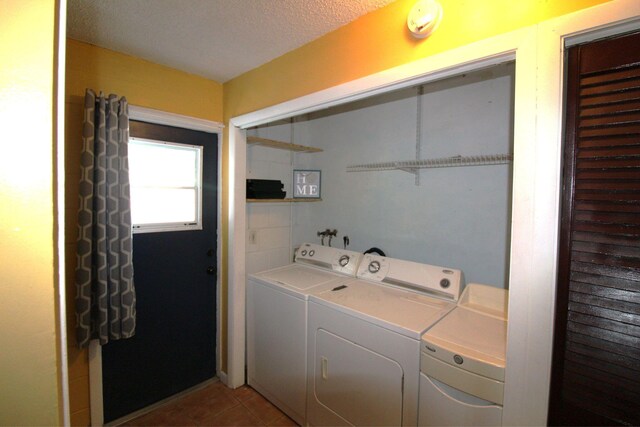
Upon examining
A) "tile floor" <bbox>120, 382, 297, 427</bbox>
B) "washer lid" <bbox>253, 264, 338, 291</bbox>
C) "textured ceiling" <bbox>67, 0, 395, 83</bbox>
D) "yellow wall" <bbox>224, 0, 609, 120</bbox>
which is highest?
"textured ceiling" <bbox>67, 0, 395, 83</bbox>

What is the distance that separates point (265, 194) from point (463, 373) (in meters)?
1.81

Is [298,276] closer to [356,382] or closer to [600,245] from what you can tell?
[356,382]

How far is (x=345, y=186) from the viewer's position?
264 centimetres

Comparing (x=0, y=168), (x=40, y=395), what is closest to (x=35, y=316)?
(x=40, y=395)

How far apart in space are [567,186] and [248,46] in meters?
1.76

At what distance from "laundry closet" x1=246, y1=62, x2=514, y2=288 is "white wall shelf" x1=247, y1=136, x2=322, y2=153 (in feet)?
0.10

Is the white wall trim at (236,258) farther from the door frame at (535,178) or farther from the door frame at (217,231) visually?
the door frame at (535,178)

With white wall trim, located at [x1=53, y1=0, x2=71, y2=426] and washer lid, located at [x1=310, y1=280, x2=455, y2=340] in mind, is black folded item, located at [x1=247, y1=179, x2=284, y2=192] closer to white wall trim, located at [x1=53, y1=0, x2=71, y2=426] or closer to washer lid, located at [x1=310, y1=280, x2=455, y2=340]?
washer lid, located at [x1=310, y1=280, x2=455, y2=340]

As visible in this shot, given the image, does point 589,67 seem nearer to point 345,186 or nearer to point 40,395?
point 40,395

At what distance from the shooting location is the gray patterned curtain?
1651 mm

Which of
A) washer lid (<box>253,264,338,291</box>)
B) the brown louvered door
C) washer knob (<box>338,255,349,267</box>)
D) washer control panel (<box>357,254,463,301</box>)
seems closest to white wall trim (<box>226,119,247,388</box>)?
washer lid (<box>253,264,338,291</box>)

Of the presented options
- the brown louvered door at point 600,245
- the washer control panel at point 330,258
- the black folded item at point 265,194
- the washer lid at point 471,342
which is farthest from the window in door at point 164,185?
the brown louvered door at point 600,245

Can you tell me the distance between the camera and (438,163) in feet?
6.55

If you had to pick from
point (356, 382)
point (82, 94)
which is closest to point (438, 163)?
point (356, 382)
